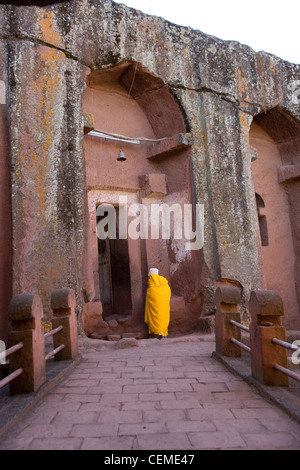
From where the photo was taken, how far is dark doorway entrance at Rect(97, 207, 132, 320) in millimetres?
8648

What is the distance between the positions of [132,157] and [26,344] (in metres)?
6.10

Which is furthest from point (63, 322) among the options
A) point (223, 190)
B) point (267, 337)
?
point (223, 190)

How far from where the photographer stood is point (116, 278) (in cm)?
909

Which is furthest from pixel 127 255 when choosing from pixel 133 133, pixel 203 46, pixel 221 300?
pixel 203 46

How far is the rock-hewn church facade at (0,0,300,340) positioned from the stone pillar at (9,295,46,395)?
2.77 meters

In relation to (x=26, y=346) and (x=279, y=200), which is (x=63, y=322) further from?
(x=279, y=200)

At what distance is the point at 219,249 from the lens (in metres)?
8.05

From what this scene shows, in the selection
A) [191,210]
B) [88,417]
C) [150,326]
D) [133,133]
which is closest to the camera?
[88,417]

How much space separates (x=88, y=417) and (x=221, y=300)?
2461mm

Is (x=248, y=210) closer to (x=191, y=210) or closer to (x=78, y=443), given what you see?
(x=191, y=210)

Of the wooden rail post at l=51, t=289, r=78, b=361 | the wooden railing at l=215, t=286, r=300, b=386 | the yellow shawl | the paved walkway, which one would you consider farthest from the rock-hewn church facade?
the wooden railing at l=215, t=286, r=300, b=386

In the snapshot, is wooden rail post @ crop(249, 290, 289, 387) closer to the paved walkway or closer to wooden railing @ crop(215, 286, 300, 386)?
wooden railing @ crop(215, 286, 300, 386)

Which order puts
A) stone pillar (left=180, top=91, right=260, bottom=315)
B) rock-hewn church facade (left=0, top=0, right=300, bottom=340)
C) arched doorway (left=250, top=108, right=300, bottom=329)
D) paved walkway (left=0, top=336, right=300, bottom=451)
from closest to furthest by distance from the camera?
paved walkway (left=0, top=336, right=300, bottom=451), rock-hewn church facade (left=0, top=0, right=300, bottom=340), stone pillar (left=180, top=91, right=260, bottom=315), arched doorway (left=250, top=108, right=300, bottom=329)

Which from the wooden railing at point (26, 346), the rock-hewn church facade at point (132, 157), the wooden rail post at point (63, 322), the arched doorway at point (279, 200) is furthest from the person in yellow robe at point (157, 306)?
the wooden railing at point (26, 346)
